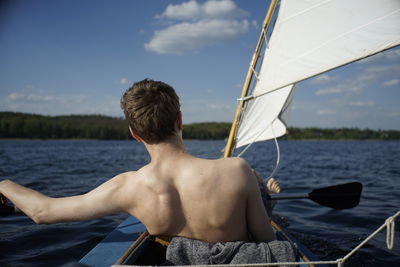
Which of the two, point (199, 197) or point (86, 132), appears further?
point (86, 132)

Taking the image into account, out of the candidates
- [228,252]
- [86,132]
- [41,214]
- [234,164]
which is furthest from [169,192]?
[86,132]

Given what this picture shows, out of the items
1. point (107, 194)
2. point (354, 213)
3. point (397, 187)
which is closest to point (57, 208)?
point (107, 194)

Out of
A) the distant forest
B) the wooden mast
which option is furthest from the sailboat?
the distant forest

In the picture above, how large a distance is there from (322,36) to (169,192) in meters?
3.71

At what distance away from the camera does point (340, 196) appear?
3740mm

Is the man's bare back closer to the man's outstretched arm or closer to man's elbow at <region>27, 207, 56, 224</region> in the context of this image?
the man's outstretched arm

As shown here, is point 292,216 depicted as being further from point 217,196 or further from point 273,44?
point 217,196

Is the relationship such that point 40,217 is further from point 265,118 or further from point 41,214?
point 265,118

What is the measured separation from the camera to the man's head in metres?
1.81

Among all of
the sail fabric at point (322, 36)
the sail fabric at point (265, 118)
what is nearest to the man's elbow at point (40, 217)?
the sail fabric at point (322, 36)

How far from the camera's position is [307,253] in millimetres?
3070

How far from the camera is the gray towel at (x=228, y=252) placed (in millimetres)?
1864

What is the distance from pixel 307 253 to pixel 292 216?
3979 mm

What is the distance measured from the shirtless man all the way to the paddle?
1926mm
